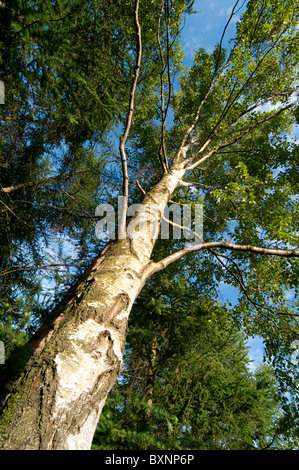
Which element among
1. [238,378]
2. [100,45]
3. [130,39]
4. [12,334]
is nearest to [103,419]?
[12,334]

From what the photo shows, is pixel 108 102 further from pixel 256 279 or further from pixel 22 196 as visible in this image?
pixel 256 279

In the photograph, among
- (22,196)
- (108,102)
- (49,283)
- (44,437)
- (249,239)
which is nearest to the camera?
(44,437)

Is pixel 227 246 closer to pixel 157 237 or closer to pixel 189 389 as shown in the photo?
pixel 157 237

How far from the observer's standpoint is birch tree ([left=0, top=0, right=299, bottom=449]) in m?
1.05

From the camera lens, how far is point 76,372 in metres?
1.12

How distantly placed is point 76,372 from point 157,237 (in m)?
2.08

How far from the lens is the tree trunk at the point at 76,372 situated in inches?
36.6

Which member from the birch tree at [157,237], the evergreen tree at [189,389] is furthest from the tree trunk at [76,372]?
the evergreen tree at [189,389]

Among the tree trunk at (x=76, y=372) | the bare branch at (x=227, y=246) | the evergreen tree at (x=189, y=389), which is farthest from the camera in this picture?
the evergreen tree at (x=189, y=389)

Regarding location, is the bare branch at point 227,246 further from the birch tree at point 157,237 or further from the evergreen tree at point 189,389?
the evergreen tree at point 189,389

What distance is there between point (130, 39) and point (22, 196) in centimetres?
359

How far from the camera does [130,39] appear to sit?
14.6ft

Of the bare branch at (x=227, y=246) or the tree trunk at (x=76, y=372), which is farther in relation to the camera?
the bare branch at (x=227, y=246)

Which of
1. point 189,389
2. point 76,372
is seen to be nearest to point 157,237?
point 76,372
